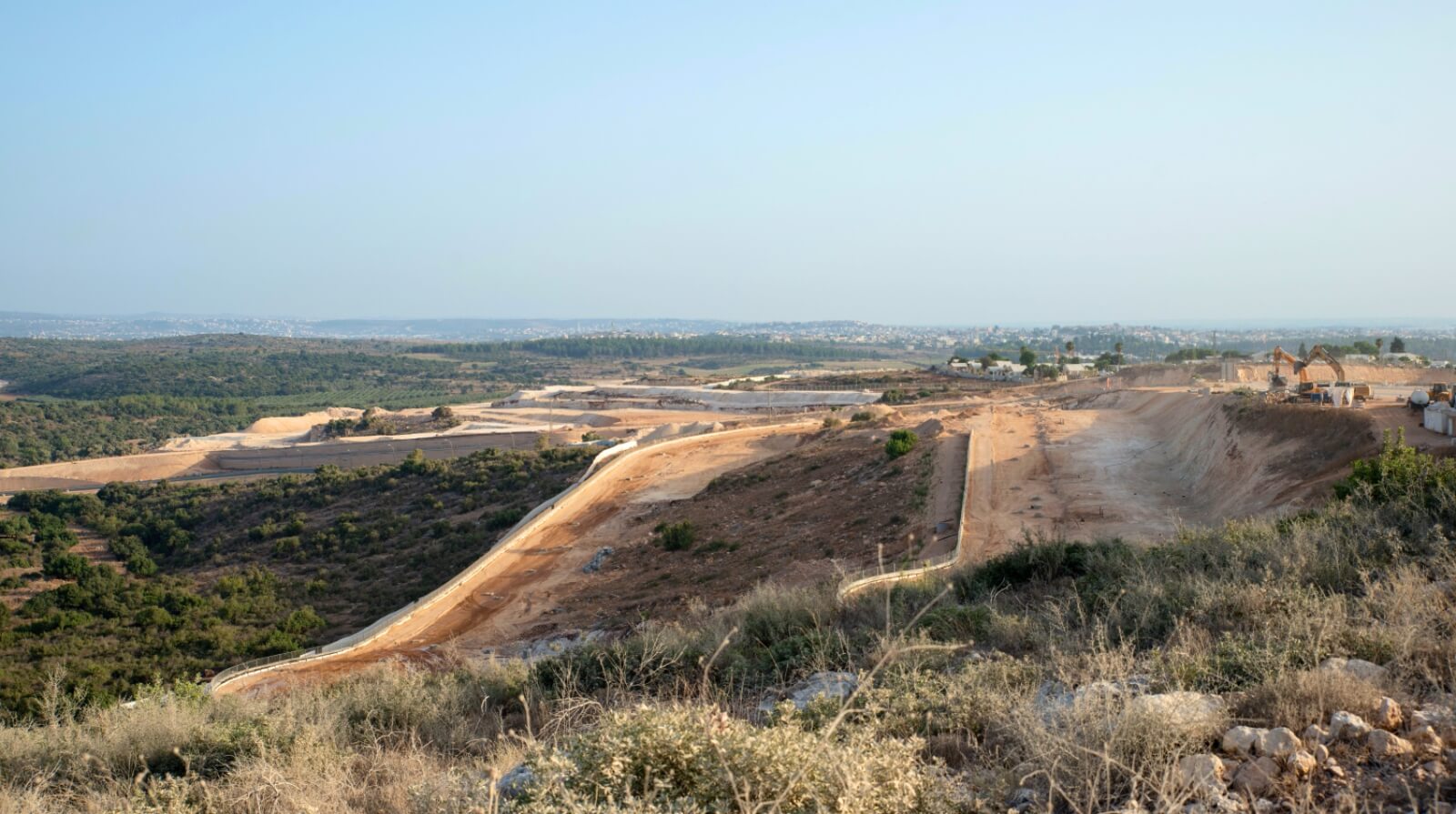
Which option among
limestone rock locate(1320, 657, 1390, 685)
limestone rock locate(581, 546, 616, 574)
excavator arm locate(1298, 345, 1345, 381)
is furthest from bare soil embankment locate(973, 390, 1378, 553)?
limestone rock locate(581, 546, 616, 574)

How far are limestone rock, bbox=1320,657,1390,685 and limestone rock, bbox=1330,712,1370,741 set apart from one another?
0.46m

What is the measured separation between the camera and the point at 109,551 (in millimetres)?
32031

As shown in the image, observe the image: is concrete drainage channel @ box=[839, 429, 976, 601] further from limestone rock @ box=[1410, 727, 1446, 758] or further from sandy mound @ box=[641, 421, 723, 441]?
sandy mound @ box=[641, 421, 723, 441]

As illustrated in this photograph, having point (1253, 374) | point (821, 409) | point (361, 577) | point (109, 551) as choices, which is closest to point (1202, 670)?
point (361, 577)

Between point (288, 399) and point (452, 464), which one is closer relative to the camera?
point (452, 464)

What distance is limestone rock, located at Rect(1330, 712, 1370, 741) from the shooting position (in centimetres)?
403

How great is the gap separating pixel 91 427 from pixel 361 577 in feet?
219

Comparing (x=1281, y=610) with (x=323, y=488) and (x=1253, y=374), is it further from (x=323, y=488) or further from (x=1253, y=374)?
(x=1253, y=374)

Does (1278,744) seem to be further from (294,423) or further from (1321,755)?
Result: (294,423)

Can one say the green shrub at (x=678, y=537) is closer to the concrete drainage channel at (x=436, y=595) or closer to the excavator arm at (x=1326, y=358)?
the concrete drainage channel at (x=436, y=595)

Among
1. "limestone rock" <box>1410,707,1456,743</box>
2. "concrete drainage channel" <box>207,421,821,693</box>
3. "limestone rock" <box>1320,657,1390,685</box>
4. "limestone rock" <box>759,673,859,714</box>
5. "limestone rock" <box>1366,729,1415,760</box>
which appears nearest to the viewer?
"limestone rock" <box>1366,729,1415,760</box>

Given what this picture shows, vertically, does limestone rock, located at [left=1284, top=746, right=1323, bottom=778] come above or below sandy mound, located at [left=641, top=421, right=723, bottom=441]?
above

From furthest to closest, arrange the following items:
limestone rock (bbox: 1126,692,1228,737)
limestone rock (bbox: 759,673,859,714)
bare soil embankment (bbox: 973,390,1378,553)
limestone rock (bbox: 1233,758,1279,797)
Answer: bare soil embankment (bbox: 973,390,1378,553)
limestone rock (bbox: 759,673,859,714)
limestone rock (bbox: 1126,692,1228,737)
limestone rock (bbox: 1233,758,1279,797)

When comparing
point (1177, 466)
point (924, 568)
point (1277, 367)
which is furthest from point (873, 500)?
point (1277, 367)
